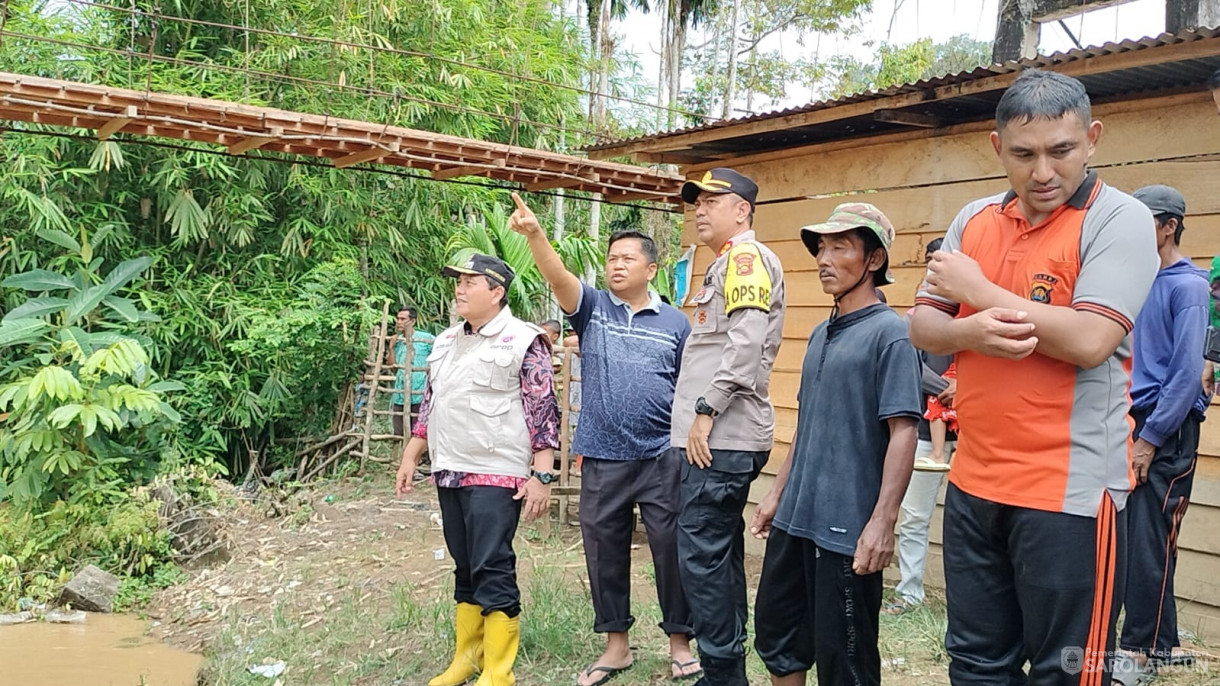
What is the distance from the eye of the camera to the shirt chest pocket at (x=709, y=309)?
372 centimetres

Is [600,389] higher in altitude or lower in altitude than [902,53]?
lower

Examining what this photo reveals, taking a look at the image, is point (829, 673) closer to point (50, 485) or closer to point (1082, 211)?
point (1082, 211)

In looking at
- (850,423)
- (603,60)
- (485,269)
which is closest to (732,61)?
(603,60)

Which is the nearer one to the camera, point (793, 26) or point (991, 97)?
point (991, 97)

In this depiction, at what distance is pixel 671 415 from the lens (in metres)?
4.05

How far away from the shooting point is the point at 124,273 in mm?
9391

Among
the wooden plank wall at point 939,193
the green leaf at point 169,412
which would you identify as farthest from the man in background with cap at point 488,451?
the green leaf at point 169,412

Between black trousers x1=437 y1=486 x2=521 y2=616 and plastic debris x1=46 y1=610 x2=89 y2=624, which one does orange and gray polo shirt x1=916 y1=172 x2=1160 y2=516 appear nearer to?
black trousers x1=437 y1=486 x2=521 y2=616

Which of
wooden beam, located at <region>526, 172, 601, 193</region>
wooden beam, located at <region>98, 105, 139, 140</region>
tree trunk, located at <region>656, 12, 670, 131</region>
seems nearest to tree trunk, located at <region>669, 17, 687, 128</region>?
tree trunk, located at <region>656, 12, 670, 131</region>

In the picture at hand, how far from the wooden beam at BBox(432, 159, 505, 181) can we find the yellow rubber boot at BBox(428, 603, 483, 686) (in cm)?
401

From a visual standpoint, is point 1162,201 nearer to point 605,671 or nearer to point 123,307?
point 605,671

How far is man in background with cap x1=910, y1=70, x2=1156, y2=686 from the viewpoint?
212 cm

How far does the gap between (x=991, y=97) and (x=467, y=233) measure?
724cm

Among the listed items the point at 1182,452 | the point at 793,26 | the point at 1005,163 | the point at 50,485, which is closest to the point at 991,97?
the point at 1182,452
